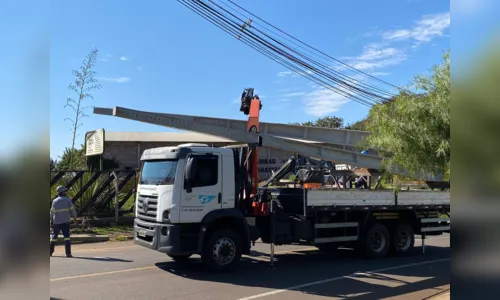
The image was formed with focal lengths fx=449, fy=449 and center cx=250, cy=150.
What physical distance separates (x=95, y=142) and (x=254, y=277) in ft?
40.2

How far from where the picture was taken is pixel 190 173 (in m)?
9.14

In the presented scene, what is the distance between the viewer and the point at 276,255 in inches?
463

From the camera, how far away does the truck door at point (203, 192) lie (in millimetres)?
9172

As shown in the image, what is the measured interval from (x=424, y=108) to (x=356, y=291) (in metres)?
3.47

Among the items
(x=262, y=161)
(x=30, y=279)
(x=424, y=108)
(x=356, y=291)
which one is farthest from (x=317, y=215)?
(x=262, y=161)

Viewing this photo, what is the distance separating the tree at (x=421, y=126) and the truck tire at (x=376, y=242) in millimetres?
2504

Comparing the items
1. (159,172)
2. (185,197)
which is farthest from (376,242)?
(159,172)

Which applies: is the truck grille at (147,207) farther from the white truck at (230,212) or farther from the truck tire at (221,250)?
the truck tire at (221,250)

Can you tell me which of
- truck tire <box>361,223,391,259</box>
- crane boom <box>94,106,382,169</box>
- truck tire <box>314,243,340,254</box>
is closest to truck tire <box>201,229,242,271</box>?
truck tire <box>314,243,340,254</box>

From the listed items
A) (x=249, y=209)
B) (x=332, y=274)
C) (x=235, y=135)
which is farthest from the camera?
(x=235, y=135)

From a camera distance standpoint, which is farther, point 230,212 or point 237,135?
point 237,135

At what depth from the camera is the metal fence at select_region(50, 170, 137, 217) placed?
17.2 metres

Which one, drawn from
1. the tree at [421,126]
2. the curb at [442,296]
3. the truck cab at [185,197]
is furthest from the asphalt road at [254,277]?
the tree at [421,126]

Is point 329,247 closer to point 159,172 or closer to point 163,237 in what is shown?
point 163,237
